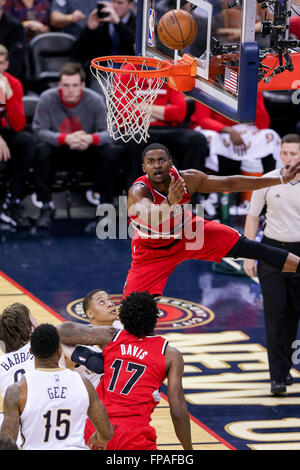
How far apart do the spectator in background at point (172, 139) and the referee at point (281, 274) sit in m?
4.56

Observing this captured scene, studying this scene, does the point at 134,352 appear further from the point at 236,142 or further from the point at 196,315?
the point at 236,142

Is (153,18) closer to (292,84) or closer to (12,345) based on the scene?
(292,84)

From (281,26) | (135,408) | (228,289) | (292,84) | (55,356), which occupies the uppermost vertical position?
(281,26)

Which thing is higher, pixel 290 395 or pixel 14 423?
pixel 14 423

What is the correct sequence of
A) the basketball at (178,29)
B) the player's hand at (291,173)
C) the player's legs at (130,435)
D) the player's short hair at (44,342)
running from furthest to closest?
the basketball at (178,29) < the player's hand at (291,173) < the player's legs at (130,435) < the player's short hair at (44,342)

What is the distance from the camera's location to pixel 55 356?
481 cm

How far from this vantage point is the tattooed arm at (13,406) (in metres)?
4.66

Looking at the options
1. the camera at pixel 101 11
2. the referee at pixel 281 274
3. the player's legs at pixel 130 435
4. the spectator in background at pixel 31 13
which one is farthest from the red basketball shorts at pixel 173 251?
the spectator in background at pixel 31 13

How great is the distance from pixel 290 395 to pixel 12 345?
2826 mm

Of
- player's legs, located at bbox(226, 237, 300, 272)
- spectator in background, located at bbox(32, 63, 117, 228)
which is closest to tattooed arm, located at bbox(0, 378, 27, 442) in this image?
player's legs, located at bbox(226, 237, 300, 272)

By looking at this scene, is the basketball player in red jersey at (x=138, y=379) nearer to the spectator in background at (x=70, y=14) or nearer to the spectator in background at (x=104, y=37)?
the spectator in background at (x=104, y=37)

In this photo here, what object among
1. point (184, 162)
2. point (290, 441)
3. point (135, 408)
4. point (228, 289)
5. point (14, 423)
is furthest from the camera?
point (184, 162)

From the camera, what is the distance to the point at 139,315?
17.6ft

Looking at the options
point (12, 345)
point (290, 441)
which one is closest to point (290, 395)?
point (290, 441)
